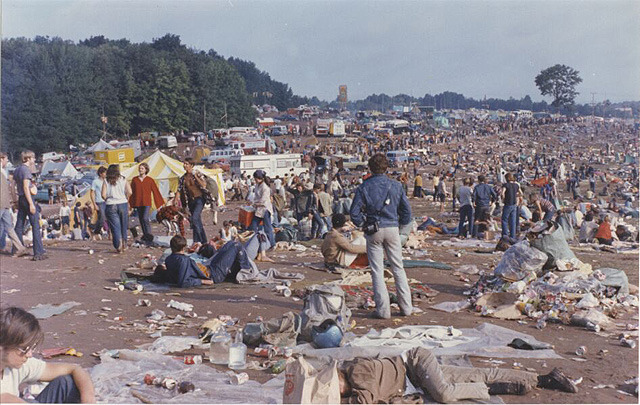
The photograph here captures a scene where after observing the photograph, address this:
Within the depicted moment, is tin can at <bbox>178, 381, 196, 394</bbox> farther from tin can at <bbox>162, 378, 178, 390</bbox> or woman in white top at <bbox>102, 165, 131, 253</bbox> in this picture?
woman in white top at <bbox>102, 165, 131, 253</bbox>

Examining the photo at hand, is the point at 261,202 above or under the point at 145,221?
above

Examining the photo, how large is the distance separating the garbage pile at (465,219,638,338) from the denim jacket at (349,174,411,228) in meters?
1.56

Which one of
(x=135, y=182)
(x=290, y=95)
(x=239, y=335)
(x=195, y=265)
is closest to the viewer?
(x=239, y=335)

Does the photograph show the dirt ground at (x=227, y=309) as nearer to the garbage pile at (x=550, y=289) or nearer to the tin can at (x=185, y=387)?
the garbage pile at (x=550, y=289)

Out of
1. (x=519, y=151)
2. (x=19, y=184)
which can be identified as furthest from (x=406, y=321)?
(x=519, y=151)

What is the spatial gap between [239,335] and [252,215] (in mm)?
5684

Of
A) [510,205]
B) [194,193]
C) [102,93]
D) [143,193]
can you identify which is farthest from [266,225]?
[102,93]

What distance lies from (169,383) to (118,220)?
5.95 m

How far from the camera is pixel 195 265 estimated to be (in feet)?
26.8

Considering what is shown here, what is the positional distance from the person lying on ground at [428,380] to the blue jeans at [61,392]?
1693 mm

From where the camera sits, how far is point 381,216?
6543 mm

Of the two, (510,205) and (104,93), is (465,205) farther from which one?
(104,93)

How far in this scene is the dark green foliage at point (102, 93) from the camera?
5600 cm

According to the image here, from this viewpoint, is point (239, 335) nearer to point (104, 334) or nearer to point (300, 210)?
point (104, 334)
